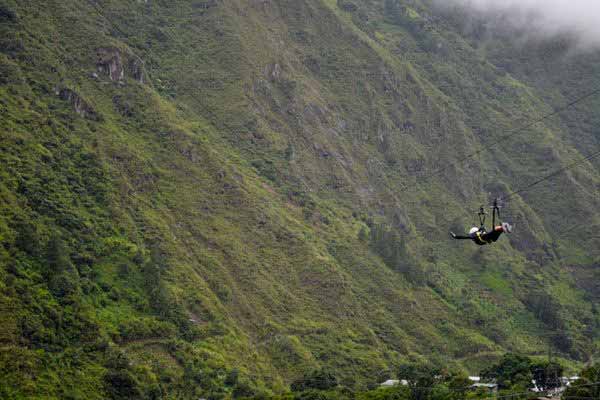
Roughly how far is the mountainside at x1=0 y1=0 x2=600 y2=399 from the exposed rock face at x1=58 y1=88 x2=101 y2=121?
26 centimetres

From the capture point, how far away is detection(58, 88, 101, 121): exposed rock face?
136 metres

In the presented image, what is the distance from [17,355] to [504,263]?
92.1 meters

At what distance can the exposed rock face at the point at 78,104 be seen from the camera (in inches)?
5359

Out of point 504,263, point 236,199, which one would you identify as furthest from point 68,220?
point 504,263

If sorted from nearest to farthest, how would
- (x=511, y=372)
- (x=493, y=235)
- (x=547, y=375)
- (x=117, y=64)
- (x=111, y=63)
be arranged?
(x=493, y=235) < (x=547, y=375) < (x=511, y=372) < (x=111, y=63) < (x=117, y=64)

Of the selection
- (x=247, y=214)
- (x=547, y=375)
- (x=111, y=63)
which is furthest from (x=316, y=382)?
(x=111, y=63)

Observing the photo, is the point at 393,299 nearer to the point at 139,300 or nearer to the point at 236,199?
the point at 236,199

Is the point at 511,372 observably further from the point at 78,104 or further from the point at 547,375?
the point at 78,104

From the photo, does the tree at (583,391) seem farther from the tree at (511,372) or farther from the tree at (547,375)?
the tree at (511,372)

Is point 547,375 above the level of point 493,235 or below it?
below

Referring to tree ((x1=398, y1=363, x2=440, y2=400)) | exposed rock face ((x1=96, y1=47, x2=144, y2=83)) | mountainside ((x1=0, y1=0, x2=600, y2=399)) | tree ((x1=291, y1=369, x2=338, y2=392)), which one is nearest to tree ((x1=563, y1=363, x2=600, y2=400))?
tree ((x1=398, y1=363, x2=440, y2=400))

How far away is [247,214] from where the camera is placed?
137500 mm

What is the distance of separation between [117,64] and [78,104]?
1726cm

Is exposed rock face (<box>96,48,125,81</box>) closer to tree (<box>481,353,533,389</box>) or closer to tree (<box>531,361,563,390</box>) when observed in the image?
tree (<box>481,353,533,389</box>)
